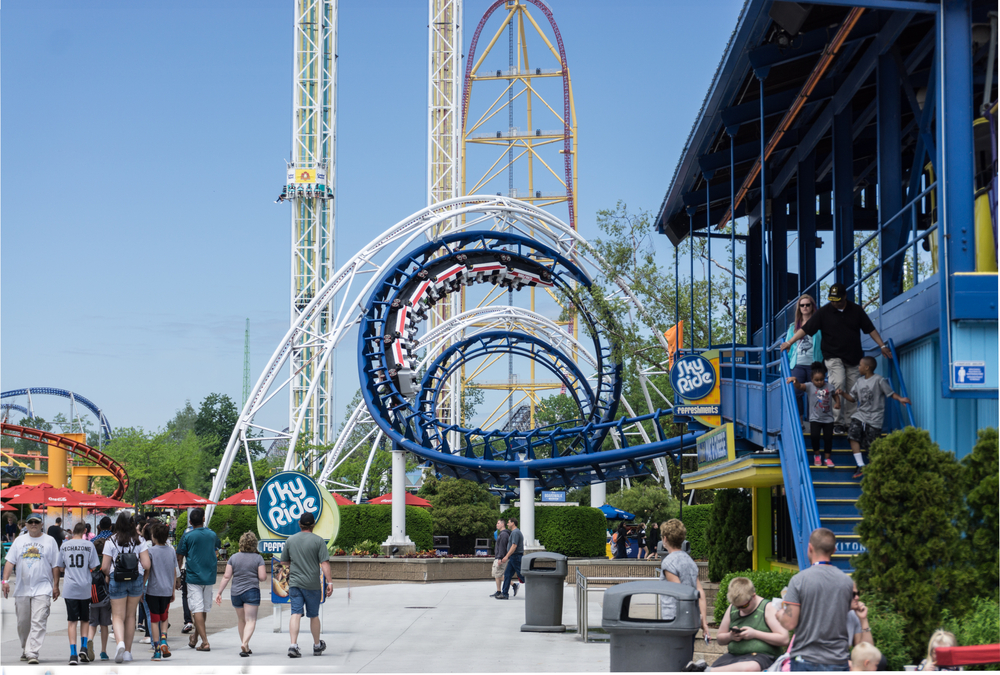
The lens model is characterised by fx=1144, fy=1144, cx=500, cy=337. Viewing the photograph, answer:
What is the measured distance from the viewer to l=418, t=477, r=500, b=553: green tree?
40656mm

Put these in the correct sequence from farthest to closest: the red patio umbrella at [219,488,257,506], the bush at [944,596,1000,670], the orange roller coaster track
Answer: the orange roller coaster track
the red patio umbrella at [219,488,257,506]
the bush at [944,596,1000,670]

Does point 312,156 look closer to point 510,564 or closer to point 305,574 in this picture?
point 510,564

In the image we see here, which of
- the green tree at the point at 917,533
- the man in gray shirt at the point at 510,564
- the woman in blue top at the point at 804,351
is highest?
the woman in blue top at the point at 804,351

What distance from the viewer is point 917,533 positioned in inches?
365

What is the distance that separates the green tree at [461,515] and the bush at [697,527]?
27.8ft

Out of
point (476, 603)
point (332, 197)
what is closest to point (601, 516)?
point (476, 603)

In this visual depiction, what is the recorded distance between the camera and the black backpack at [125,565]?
1298cm

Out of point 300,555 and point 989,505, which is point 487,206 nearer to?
Answer: point 300,555

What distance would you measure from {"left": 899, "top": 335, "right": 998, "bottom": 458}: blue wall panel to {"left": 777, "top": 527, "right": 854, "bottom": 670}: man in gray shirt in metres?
3.33

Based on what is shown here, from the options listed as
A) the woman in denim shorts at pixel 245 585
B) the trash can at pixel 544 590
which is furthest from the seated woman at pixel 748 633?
the trash can at pixel 544 590

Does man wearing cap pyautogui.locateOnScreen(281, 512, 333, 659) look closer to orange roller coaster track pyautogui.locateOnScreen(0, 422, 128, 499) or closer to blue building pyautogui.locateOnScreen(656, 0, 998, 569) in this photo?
blue building pyautogui.locateOnScreen(656, 0, 998, 569)

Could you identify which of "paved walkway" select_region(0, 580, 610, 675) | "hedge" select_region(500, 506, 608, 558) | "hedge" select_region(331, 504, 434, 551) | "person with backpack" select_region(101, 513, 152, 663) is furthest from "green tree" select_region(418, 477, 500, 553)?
"person with backpack" select_region(101, 513, 152, 663)

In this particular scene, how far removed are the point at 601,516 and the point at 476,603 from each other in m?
16.9

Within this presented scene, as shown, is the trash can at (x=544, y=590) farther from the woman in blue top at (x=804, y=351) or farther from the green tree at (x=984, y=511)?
the green tree at (x=984, y=511)
